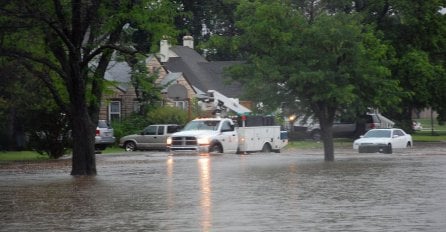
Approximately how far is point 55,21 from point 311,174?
9.08 meters

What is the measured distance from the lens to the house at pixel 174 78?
62875 mm

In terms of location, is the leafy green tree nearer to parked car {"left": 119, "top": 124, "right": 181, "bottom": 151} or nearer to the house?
the house

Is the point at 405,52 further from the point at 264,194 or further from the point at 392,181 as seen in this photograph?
the point at 264,194

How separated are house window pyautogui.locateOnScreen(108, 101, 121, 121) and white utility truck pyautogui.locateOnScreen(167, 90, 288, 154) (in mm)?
13323

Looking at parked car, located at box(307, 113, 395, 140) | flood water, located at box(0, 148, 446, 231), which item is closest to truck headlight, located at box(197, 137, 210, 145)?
flood water, located at box(0, 148, 446, 231)

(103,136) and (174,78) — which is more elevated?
(174,78)

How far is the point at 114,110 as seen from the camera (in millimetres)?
63406

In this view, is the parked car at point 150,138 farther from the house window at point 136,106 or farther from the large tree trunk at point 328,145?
the large tree trunk at point 328,145

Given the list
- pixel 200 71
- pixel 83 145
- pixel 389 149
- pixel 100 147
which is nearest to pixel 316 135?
pixel 389 149

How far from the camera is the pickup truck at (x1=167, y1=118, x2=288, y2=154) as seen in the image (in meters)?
43.1

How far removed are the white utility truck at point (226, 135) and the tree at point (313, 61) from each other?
5.84m

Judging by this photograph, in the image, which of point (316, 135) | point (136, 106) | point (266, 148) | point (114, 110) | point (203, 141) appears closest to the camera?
point (203, 141)

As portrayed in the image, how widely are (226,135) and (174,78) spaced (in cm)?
2273

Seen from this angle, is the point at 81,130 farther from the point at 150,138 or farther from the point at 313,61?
the point at 150,138
